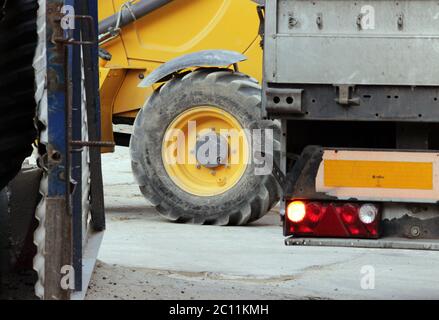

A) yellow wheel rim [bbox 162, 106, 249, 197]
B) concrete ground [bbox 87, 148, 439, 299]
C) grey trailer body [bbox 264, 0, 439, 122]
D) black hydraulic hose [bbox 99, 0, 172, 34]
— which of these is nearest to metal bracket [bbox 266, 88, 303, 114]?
grey trailer body [bbox 264, 0, 439, 122]

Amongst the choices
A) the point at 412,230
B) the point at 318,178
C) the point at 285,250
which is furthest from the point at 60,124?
→ the point at 285,250

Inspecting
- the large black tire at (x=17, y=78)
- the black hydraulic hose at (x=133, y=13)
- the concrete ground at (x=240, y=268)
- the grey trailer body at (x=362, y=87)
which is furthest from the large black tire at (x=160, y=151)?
the large black tire at (x=17, y=78)

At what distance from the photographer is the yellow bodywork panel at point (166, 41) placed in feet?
36.7

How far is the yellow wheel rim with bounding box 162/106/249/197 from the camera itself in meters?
10.6

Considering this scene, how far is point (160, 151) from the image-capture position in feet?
35.3

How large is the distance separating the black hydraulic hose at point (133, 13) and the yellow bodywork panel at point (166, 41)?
5cm

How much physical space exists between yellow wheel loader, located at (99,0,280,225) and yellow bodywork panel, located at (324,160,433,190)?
12.8 feet

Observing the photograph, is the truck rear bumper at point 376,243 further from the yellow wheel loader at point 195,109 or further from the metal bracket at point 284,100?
the yellow wheel loader at point 195,109

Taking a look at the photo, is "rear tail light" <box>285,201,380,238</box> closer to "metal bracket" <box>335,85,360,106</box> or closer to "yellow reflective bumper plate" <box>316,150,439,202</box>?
"yellow reflective bumper plate" <box>316,150,439,202</box>

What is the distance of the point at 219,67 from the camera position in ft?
35.2

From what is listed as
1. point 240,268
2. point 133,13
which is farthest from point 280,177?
point 133,13

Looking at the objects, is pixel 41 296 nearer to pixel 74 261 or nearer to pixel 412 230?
pixel 74 261

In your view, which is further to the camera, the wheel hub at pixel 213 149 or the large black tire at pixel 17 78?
the wheel hub at pixel 213 149
